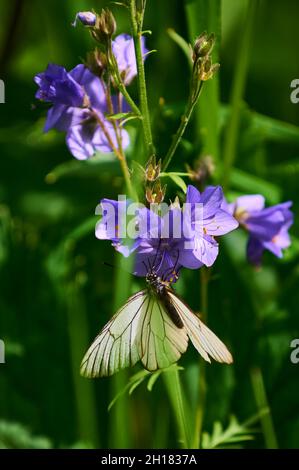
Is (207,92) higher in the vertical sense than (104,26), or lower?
higher

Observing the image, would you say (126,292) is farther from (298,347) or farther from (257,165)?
(257,165)

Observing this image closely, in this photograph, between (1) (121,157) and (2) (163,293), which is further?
(1) (121,157)

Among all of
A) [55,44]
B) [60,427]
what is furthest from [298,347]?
[55,44]

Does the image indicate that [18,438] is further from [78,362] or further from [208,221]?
[208,221]

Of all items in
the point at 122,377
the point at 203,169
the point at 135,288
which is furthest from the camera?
the point at 135,288

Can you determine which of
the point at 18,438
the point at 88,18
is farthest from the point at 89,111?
the point at 18,438

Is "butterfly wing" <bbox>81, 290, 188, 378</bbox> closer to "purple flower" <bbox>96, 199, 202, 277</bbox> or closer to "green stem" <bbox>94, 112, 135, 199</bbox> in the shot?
"purple flower" <bbox>96, 199, 202, 277</bbox>

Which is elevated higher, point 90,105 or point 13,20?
point 13,20
